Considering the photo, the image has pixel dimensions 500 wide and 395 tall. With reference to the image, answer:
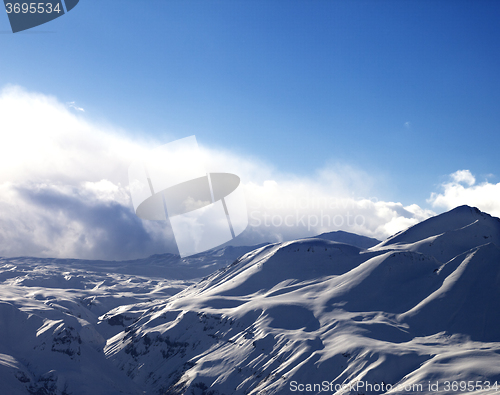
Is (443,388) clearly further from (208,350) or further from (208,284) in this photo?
(208,284)

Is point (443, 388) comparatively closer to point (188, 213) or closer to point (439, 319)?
point (439, 319)

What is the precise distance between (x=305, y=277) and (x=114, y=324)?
99399 millimetres

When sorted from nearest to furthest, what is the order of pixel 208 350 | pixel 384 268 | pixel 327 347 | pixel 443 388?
pixel 443 388 < pixel 327 347 < pixel 208 350 < pixel 384 268

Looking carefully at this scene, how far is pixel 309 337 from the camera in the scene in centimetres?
9919

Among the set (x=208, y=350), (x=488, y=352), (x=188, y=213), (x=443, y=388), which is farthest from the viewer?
(x=208, y=350)

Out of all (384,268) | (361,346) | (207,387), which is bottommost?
(207,387)

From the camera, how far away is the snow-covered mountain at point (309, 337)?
7762 centimetres

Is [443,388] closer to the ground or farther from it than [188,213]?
closer to the ground

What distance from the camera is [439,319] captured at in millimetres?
97812

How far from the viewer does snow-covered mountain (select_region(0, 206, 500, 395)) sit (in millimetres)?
77625

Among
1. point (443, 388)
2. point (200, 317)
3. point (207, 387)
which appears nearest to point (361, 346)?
point (443, 388)

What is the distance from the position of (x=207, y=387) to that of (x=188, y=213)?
48237 mm

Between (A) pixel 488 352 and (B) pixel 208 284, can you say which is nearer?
(A) pixel 488 352

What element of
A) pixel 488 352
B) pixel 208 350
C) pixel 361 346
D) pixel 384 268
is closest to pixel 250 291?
pixel 208 350
